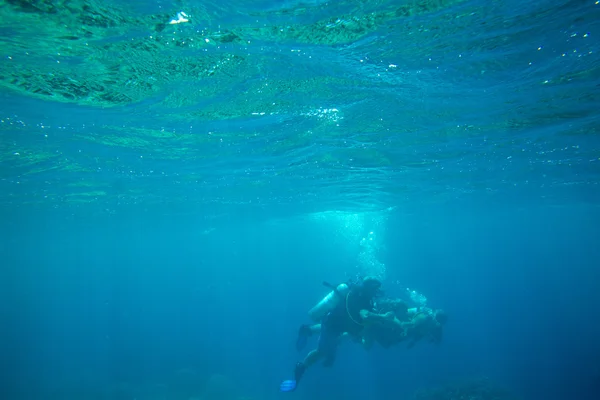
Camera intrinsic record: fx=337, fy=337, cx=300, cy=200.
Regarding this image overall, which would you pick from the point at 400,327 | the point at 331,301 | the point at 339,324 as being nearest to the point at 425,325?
the point at 400,327

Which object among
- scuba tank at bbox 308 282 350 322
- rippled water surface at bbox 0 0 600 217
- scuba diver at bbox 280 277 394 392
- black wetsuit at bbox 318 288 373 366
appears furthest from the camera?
scuba tank at bbox 308 282 350 322

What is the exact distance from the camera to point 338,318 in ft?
40.9

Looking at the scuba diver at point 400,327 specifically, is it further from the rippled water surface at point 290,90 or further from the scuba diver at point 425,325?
the rippled water surface at point 290,90

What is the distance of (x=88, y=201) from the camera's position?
82.0ft

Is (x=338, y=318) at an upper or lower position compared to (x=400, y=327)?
lower

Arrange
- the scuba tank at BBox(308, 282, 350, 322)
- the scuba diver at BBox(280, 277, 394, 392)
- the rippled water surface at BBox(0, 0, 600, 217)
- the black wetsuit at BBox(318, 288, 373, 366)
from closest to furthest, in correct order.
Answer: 1. the rippled water surface at BBox(0, 0, 600, 217)
2. the scuba diver at BBox(280, 277, 394, 392)
3. the black wetsuit at BBox(318, 288, 373, 366)
4. the scuba tank at BBox(308, 282, 350, 322)

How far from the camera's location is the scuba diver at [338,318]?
38.5 ft

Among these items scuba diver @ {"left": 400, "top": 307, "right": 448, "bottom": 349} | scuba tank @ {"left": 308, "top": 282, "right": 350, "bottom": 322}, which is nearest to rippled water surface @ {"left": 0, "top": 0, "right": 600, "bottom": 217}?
scuba tank @ {"left": 308, "top": 282, "right": 350, "bottom": 322}

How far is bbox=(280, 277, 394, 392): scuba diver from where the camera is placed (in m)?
11.7

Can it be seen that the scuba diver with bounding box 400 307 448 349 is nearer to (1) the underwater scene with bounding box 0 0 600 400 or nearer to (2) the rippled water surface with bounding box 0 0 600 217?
(1) the underwater scene with bounding box 0 0 600 400

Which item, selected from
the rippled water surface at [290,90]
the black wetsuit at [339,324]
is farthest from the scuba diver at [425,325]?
the rippled water surface at [290,90]

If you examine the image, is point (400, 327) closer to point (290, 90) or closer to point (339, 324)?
point (339, 324)

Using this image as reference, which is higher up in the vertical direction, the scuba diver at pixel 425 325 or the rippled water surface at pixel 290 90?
the rippled water surface at pixel 290 90

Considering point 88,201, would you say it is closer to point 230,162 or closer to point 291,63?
point 230,162
